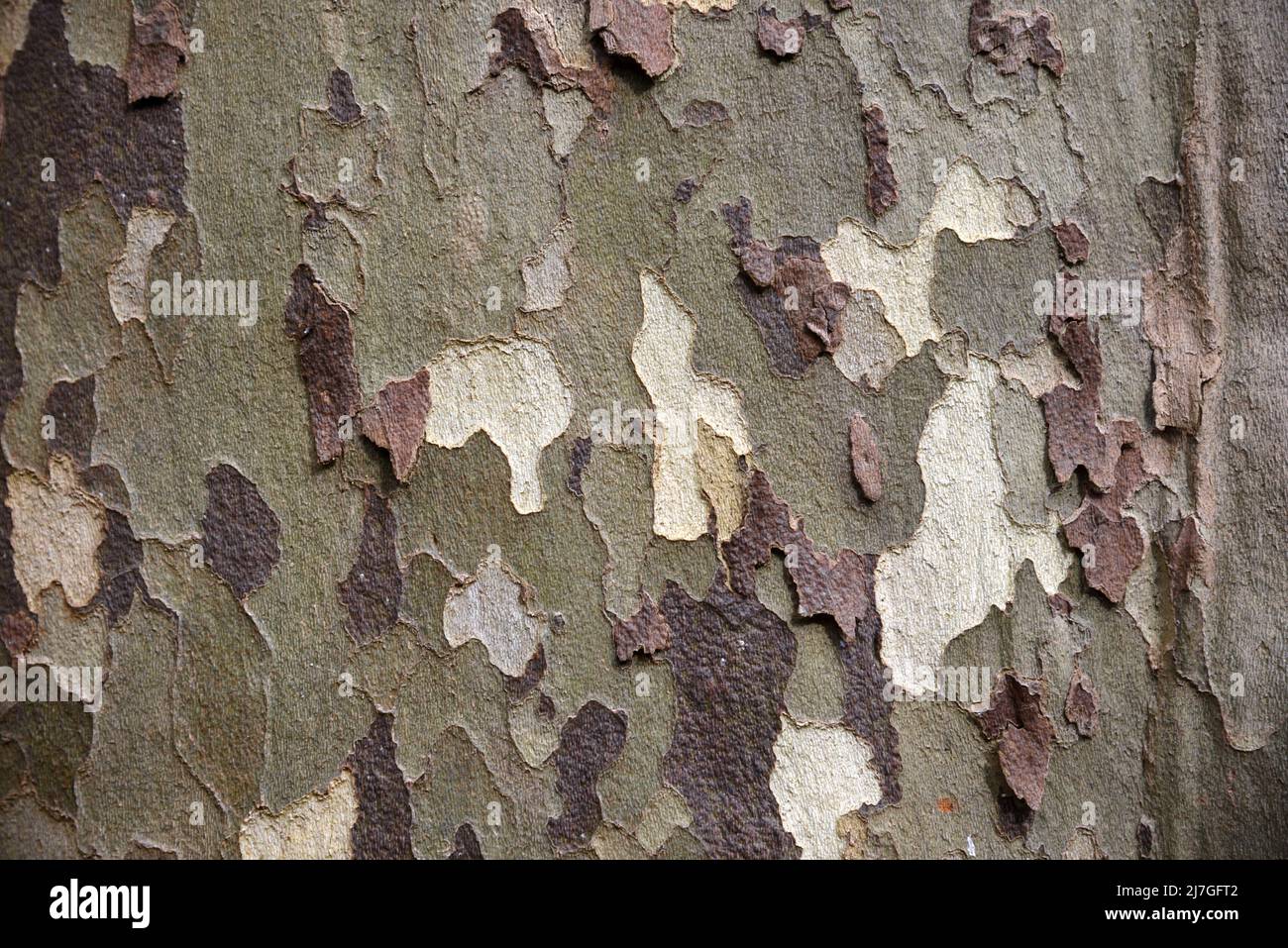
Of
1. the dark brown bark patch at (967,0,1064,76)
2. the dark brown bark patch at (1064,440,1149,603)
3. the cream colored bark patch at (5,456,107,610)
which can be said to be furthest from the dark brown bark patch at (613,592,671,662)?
the dark brown bark patch at (967,0,1064,76)

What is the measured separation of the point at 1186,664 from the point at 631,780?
62cm

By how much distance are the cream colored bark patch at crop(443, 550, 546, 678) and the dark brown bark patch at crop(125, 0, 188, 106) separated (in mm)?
621

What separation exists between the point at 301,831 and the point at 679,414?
581 millimetres

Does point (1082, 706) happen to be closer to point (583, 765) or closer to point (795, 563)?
point (795, 563)

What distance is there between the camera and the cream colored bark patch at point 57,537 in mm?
911

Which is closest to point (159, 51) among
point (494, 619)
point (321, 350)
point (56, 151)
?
point (56, 151)

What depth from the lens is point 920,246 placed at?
3.10 feet

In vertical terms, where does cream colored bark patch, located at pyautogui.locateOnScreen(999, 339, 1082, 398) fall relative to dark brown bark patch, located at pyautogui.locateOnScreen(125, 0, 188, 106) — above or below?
below

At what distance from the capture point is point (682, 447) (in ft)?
3.00

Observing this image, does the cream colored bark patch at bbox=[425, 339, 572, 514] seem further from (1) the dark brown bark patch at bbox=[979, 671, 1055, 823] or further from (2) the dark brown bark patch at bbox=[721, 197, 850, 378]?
(1) the dark brown bark patch at bbox=[979, 671, 1055, 823]

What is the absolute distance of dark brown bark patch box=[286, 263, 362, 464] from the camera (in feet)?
2.98
